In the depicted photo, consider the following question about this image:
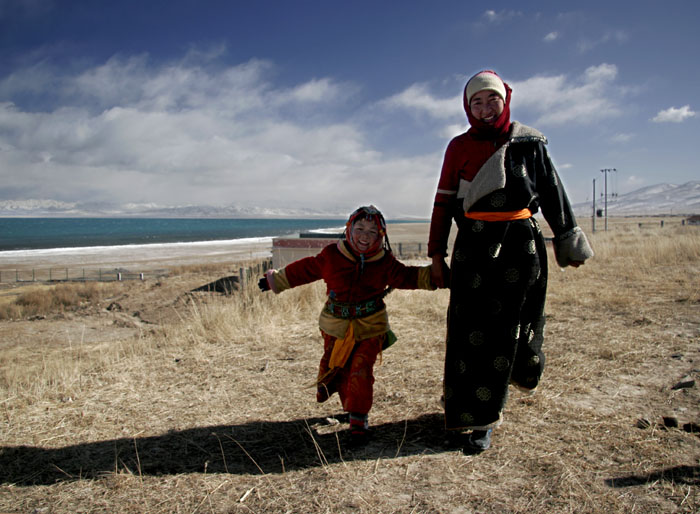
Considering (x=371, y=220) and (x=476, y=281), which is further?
(x=371, y=220)

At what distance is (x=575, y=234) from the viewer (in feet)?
8.30

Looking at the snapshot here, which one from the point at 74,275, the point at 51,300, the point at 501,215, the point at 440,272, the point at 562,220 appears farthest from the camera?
the point at 74,275

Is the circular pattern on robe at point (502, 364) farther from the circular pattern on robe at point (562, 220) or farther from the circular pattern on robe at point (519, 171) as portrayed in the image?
the circular pattern on robe at point (519, 171)

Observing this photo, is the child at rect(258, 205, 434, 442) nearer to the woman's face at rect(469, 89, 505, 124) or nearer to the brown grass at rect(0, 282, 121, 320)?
the woman's face at rect(469, 89, 505, 124)

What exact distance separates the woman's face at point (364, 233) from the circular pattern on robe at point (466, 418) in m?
1.03

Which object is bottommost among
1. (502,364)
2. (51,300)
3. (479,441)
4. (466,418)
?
(51,300)

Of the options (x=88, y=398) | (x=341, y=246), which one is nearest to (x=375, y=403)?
(x=341, y=246)

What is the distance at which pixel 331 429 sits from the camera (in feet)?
9.37

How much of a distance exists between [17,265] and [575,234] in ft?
109

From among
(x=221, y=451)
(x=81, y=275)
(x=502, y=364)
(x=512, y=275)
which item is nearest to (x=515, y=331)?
(x=502, y=364)

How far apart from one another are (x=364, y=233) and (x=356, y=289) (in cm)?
33

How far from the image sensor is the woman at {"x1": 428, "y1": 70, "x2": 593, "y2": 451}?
2.40 meters

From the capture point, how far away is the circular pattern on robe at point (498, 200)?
2.38 m

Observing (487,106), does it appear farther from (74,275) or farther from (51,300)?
(74,275)
